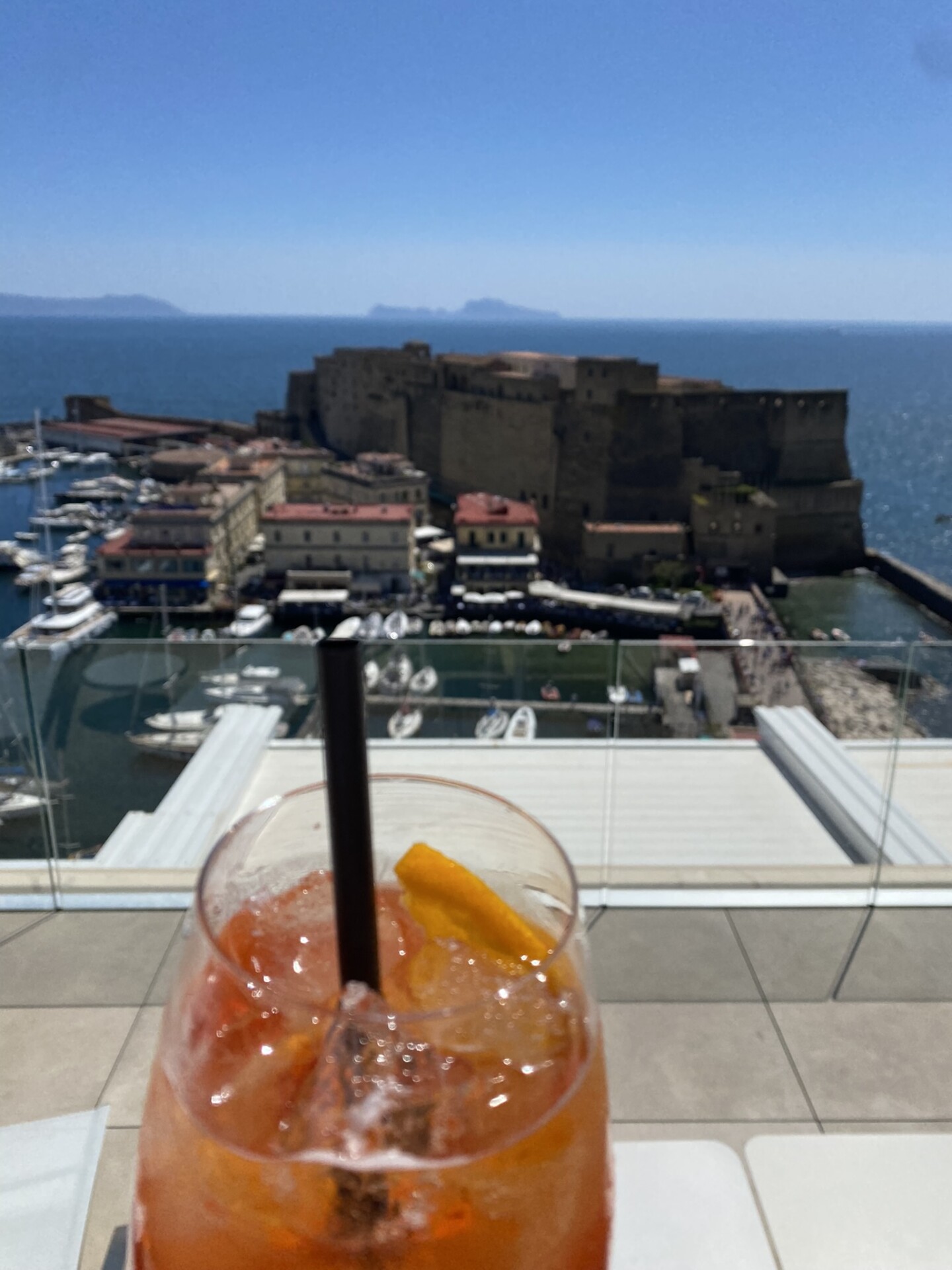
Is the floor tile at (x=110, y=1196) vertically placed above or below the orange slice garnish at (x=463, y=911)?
below

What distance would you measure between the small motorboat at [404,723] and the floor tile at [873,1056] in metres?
1.02

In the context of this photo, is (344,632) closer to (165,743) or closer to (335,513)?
(165,743)

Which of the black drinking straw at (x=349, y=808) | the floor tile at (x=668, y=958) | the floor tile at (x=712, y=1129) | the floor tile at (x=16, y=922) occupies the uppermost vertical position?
the black drinking straw at (x=349, y=808)

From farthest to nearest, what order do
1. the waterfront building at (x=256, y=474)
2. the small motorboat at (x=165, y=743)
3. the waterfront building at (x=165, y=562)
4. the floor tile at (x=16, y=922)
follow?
the waterfront building at (x=256, y=474) < the waterfront building at (x=165, y=562) < the small motorboat at (x=165, y=743) < the floor tile at (x=16, y=922)

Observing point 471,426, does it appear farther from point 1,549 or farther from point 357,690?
point 357,690

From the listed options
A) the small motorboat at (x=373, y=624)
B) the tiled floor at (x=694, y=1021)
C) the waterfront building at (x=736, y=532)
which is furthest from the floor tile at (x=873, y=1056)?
the waterfront building at (x=736, y=532)

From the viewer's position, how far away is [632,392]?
57.7 feet

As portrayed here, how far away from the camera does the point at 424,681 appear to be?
Result: 2236 mm

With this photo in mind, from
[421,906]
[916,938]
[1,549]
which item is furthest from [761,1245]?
[1,549]

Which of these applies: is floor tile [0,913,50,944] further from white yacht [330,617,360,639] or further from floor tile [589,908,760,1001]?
floor tile [589,908,760,1001]

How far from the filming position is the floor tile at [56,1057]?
1.01m

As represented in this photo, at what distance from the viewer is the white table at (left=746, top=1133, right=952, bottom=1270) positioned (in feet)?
2.33

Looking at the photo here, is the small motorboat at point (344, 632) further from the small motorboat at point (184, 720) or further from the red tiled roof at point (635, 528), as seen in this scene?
the red tiled roof at point (635, 528)

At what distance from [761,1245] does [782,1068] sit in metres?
0.45
